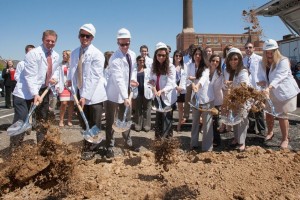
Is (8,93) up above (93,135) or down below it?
above

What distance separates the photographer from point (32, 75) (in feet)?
14.6

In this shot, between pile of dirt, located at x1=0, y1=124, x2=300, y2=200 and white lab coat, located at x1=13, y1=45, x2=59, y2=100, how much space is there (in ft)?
3.14

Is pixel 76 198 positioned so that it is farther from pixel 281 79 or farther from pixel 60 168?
pixel 281 79

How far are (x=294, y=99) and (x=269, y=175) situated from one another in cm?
206

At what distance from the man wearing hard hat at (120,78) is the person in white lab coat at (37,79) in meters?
0.82

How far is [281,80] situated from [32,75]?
12.1 ft

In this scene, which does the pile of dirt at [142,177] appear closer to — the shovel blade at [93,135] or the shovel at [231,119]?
the shovel blade at [93,135]

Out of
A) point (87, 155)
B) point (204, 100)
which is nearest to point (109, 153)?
point (87, 155)

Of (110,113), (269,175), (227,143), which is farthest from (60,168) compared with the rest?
(227,143)

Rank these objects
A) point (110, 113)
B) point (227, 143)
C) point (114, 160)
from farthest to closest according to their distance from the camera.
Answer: point (227, 143)
point (110, 113)
point (114, 160)

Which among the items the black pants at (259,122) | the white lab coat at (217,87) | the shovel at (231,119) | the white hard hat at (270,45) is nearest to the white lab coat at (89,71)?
the white lab coat at (217,87)

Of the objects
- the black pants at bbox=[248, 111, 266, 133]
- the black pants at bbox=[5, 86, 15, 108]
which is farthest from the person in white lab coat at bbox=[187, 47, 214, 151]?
the black pants at bbox=[5, 86, 15, 108]

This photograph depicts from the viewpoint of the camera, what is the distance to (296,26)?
23656 millimetres

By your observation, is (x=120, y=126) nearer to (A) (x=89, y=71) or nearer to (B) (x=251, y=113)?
(A) (x=89, y=71)
